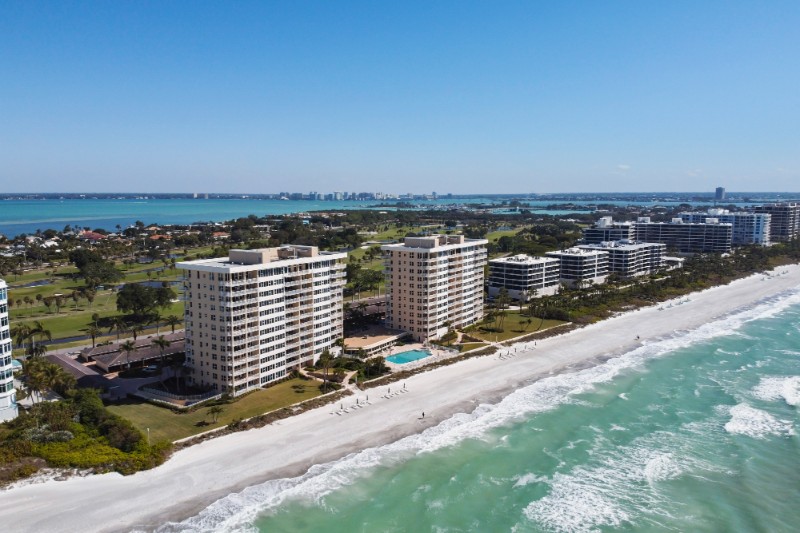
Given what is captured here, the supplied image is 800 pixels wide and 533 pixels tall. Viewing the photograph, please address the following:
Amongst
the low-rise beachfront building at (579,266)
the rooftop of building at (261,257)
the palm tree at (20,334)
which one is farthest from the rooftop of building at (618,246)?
the palm tree at (20,334)

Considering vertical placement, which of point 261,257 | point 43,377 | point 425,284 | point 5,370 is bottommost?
point 43,377

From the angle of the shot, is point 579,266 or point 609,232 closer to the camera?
point 579,266

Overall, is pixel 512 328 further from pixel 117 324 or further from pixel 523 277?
pixel 117 324

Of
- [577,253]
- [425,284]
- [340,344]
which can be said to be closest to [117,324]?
[340,344]

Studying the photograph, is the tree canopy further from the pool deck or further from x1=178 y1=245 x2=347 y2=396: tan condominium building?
the pool deck

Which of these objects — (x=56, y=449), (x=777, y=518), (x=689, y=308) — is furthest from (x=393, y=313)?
(x=689, y=308)

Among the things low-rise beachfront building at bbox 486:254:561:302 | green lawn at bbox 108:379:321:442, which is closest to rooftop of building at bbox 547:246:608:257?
low-rise beachfront building at bbox 486:254:561:302
